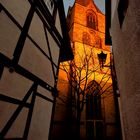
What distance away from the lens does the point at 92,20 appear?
22391 mm

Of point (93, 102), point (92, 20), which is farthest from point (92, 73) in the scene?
point (92, 20)

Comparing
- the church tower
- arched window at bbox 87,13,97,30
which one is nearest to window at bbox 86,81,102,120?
the church tower

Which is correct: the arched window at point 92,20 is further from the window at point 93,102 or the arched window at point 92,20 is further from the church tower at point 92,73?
the window at point 93,102

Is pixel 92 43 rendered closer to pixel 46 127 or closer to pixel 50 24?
pixel 50 24

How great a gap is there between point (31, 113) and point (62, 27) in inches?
184

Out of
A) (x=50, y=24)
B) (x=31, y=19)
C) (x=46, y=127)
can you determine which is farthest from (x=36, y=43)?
(x=46, y=127)

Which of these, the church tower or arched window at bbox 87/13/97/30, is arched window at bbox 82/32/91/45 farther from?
arched window at bbox 87/13/97/30

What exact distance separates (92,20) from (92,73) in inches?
408

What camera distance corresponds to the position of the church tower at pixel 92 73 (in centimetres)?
1383

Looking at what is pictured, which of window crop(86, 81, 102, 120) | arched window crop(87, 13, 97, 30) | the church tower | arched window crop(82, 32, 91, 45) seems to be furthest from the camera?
arched window crop(87, 13, 97, 30)

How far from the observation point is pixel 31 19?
417cm

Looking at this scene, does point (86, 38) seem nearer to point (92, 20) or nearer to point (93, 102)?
point (92, 20)

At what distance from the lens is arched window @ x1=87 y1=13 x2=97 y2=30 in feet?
70.8

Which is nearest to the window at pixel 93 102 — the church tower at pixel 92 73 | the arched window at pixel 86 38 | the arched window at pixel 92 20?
the church tower at pixel 92 73
